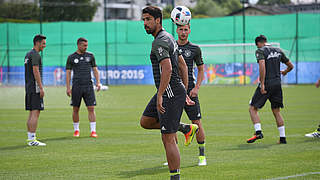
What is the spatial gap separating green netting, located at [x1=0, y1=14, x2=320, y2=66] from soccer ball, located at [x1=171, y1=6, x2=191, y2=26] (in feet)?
112

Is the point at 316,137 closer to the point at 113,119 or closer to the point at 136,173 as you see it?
the point at 136,173

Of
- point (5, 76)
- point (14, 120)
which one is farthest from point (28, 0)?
point (14, 120)

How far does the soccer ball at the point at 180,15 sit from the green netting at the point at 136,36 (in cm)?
3423

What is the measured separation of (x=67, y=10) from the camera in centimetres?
5306

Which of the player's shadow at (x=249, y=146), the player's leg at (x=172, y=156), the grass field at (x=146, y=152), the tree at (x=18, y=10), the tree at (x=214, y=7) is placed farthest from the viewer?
the tree at (x=214, y=7)

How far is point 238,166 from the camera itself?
27.9 feet

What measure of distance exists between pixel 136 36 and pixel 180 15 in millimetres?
42090

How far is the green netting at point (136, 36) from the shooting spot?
44.2m

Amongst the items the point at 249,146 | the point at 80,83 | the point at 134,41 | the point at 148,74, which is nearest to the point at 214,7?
the point at 134,41

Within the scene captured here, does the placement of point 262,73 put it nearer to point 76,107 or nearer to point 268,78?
point 268,78

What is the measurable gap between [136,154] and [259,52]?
355 centimetres

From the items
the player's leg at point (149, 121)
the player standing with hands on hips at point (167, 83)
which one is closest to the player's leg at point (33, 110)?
the player's leg at point (149, 121)

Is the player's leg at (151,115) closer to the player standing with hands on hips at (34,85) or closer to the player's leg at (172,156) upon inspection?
the player's leg at (172,156)

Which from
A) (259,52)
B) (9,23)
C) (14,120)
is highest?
(9,23)
